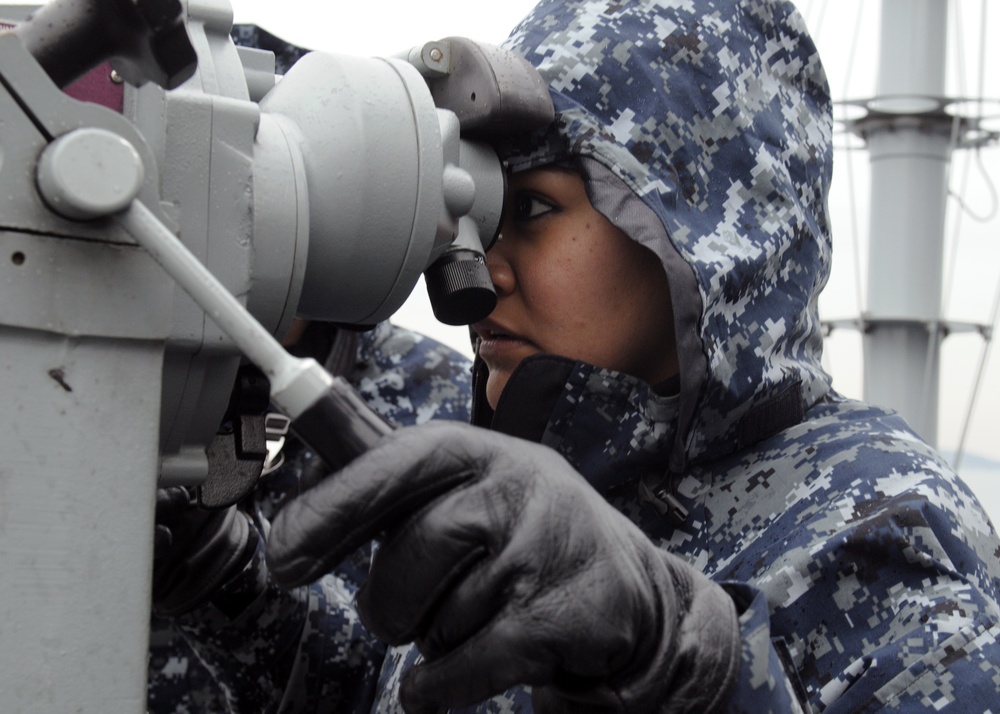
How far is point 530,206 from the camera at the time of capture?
4.17 ft

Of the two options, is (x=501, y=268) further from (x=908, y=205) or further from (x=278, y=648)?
(x=908, y=205)

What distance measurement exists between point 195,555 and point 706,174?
0.76m

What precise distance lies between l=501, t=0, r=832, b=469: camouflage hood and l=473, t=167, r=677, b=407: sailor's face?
49mm

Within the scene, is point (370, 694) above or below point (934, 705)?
below

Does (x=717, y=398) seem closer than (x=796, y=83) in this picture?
Yes

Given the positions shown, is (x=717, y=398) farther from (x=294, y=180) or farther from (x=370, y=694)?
(x=370, y=694)

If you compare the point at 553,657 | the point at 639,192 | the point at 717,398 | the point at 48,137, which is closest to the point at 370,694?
the point at 717,398

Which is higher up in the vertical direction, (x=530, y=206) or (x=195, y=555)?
(x=530, y=206)

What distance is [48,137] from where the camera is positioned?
0.70 metres

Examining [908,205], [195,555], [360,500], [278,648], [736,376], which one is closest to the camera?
[360,500]

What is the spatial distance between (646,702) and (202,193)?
0.44m

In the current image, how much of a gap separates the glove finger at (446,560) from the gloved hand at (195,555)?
0.70 metres

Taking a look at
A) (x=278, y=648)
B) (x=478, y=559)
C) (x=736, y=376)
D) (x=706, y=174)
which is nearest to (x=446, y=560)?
(x=478, y=559)

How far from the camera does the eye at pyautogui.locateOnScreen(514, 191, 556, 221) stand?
4.15 feet
